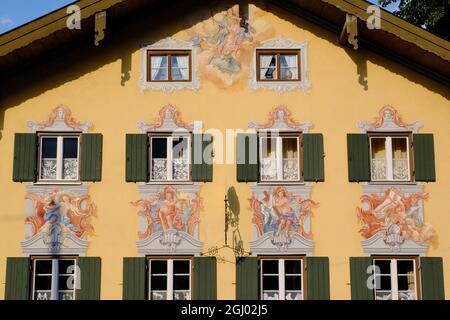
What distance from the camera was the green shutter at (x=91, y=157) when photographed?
18891 millimetres

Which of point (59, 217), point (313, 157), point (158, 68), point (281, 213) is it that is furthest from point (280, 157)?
point (59, 217)

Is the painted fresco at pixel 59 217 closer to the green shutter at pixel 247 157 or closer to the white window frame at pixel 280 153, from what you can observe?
the green shutter at pixel 247 157

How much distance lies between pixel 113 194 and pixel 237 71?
4090 millimetres

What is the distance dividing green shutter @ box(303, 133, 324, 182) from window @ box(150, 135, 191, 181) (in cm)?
266

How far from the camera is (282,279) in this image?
18.6 meters

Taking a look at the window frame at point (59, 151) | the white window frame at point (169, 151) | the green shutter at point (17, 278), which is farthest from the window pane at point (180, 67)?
the green shutter at point (17, 278)

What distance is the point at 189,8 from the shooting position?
20250mm

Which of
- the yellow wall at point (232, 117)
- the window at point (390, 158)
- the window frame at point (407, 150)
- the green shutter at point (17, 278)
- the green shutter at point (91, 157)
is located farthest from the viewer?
the window at point (390, 158)

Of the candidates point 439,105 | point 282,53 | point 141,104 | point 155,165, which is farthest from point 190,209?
point 439,105

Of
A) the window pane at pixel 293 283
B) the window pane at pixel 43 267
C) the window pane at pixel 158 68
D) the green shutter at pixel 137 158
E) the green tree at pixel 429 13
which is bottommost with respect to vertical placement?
the window pane at pixel 293 283

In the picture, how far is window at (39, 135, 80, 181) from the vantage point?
19.0m

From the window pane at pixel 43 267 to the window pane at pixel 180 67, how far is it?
16.8ft

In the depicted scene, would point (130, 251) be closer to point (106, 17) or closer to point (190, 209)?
point (190, 209)

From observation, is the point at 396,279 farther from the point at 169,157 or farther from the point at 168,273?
the point at 169,157
